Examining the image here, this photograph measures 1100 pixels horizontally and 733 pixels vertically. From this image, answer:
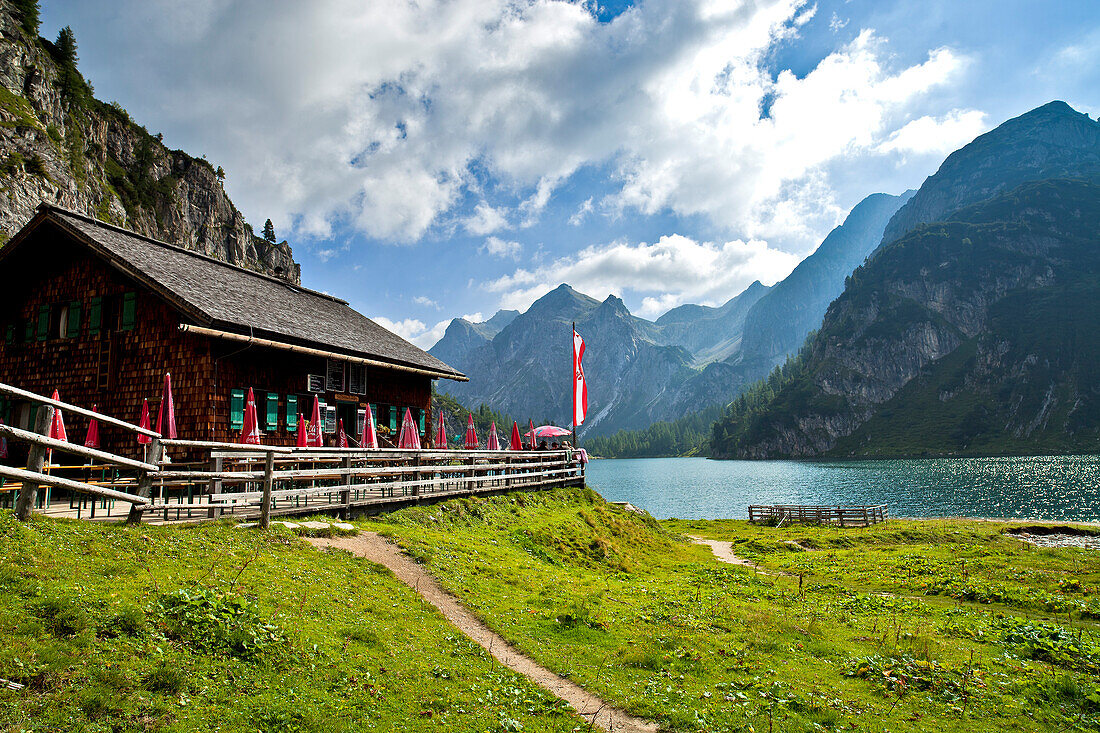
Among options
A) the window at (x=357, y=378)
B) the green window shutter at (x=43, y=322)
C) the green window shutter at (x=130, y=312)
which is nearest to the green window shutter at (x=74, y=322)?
the green window shutter at (x=43, y=322)

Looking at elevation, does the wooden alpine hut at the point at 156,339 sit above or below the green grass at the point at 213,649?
above

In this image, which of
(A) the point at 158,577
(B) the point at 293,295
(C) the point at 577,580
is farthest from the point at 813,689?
(B) the point at 293,295

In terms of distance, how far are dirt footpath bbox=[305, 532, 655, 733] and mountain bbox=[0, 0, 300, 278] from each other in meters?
60.5

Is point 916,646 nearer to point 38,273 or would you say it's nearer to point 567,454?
point 567,454

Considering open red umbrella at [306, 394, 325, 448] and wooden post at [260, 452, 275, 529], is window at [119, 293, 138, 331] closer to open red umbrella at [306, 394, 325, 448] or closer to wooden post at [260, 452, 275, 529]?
open red umbrella at [306, 394, 325, 448]

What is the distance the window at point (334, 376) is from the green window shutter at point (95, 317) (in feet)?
30.2

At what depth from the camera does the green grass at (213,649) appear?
5.83m

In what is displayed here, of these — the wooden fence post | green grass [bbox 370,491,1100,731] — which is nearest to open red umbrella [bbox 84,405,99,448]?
green grass [bbox 370,491,1100,731]

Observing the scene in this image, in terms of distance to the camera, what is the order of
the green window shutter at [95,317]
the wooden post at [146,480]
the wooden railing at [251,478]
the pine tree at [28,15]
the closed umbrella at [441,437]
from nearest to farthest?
the wooden railing at [251,478]
the wooden post at [146,480]
the green window shutter at [95,317]
the closed umbrella at [441,437]
the pine tree at [28,15]

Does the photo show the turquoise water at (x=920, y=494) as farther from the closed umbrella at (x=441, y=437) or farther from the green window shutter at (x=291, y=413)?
the green window shutter at (x=291, y=413)

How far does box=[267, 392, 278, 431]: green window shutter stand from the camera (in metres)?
24.4

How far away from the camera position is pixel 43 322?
2556 cm

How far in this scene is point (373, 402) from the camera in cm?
3053

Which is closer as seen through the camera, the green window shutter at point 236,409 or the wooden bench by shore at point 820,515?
the green window shutter at point 236,409
